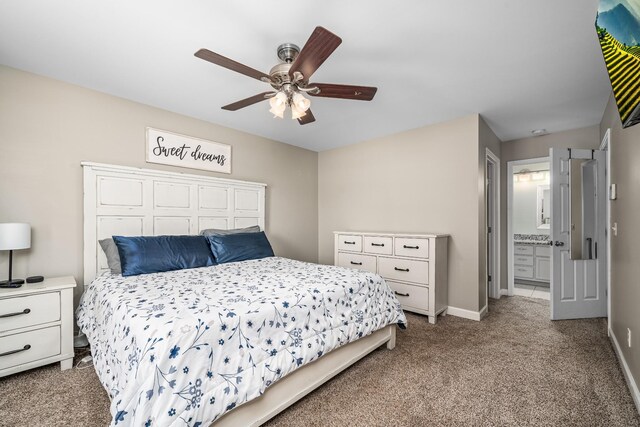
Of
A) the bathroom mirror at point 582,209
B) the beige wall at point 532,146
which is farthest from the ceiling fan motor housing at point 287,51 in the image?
the beige wall at point 532,146

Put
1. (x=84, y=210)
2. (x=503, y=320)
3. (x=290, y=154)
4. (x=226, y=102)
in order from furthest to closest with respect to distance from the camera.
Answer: (x=290, y=154)
(x=503, y=320)
(x=226, y=102)
(x=84, y=210)

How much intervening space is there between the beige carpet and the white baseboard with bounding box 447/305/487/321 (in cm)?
50

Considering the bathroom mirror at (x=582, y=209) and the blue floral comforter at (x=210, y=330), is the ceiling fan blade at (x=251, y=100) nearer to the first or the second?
the blue floral comforter at (x=210, y=330)

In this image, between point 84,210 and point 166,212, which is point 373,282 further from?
point 84,210

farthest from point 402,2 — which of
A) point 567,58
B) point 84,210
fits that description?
point 84,210

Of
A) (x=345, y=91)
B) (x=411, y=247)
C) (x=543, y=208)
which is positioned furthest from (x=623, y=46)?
(x=543, y=208)

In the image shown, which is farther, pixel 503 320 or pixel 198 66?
pixel 503 320

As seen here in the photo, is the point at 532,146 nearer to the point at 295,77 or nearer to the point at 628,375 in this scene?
the point at 628,375

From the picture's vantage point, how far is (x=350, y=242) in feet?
12.9

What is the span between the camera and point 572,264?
330 centimetres

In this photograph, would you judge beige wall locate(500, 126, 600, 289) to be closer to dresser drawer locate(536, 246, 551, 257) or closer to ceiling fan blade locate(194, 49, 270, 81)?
dresser drawer locate(536, 246, 551, 257)

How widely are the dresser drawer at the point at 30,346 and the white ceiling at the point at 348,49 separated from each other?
203 cm

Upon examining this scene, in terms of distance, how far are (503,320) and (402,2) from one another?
3297 millimetres

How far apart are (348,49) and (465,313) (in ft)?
9.87
